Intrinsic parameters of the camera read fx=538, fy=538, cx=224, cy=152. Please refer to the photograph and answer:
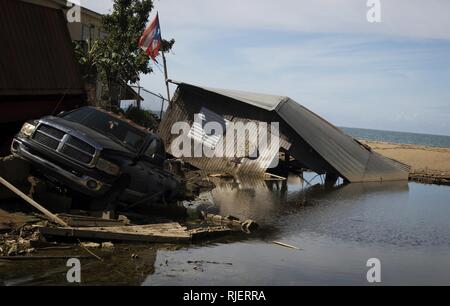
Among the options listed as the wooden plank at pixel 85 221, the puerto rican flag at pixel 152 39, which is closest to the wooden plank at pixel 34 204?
the wooden plank at pixel 85 221

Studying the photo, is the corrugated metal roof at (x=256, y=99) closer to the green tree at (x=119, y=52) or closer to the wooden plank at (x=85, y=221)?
the green tree at (x=119, y=52)

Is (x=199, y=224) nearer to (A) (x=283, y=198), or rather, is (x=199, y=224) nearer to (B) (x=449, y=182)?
(A) (x=283, y=198)

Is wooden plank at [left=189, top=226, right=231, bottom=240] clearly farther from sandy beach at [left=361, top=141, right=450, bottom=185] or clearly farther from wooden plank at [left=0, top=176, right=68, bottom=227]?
sandy beach at [left=361, top=141, right=450, bottom=185]

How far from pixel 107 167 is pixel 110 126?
1.73 metres

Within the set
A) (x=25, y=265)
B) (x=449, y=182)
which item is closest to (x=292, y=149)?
(x=449, y=182)

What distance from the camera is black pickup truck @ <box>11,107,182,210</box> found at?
10.3 meters

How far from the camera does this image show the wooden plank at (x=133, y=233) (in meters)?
9.23

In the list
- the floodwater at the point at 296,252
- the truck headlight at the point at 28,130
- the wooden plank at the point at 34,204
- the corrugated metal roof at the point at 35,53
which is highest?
the corrugated metal roof at the point at 35,53

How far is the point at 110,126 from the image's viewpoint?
1188 cm

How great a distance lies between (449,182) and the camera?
97.8ft

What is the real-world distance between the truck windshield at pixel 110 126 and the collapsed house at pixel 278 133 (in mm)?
14103

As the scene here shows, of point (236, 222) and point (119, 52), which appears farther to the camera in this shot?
point (119, 52)

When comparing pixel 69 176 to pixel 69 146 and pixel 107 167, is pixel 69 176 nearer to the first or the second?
pixel 69 146

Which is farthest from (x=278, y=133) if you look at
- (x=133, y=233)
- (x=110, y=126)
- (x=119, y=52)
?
(x=133, y=233)
